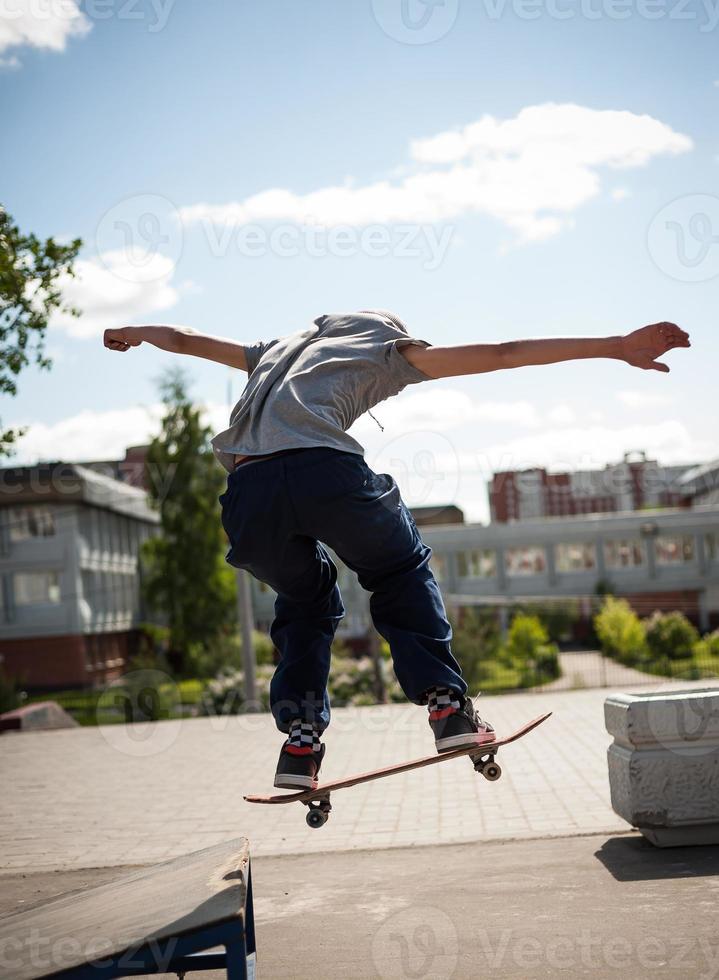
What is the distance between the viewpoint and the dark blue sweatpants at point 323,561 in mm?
3562

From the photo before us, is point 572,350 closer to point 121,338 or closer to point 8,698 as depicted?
point 121,338

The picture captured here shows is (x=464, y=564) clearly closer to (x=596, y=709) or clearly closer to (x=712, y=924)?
(x=596, y=709)

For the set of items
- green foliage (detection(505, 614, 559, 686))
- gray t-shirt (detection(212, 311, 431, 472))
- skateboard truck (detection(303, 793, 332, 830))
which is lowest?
green foliage (detection(505, 614, 559, 686))

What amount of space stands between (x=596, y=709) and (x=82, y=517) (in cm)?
3434

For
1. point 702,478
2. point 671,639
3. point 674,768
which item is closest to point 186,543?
point 671,639

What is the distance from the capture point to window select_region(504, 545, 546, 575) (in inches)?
2323

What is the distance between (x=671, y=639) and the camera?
129 ft

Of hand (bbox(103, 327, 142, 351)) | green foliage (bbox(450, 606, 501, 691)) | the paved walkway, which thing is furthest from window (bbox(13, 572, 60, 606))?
hand (bbox(103, 327, 142, 351))

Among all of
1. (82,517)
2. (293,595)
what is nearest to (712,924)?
(293,595)

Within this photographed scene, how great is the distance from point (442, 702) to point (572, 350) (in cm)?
144

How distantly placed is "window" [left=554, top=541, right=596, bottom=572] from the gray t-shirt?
2218 inches

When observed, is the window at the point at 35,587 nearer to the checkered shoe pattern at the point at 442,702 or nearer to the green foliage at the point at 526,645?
the green foliage at the point at 526,645

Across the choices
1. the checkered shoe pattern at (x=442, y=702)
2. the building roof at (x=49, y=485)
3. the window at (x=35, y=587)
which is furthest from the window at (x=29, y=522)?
the checkered shoe pattern at (x=442, y=702)

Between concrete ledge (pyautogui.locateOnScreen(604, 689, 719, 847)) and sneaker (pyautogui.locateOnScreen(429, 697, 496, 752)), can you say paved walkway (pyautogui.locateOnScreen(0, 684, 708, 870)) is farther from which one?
sneaker (pyautogui.locateOnScreen(429, 697, 496, 752))
